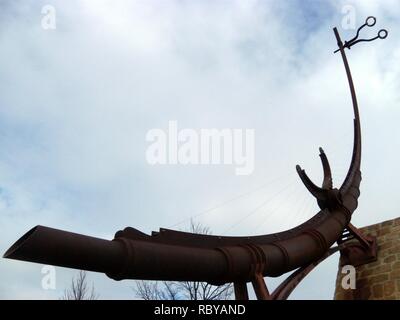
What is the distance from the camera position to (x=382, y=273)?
8562mm

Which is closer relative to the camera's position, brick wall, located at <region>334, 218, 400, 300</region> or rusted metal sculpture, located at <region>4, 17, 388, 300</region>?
rusted metal sculpture, located at <region>4, 17, 388, 300</region>

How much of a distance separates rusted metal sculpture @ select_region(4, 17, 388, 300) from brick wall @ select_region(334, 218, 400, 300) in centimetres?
18

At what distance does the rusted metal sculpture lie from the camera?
169 inches

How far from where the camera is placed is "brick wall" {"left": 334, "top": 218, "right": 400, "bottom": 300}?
8320 mm

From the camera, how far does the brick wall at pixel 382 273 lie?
328 inches

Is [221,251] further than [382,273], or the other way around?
[382,273]

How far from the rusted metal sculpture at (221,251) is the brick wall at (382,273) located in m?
0.18

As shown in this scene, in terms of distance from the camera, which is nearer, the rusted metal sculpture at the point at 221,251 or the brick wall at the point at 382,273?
the rusted metal sculpture at the point at 221,251

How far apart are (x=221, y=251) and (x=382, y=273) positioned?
4.16m

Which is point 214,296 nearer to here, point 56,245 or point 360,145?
point 360,145

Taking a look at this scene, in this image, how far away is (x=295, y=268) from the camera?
6840 millimetres

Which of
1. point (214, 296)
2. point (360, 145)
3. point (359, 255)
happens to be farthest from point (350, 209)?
point (214, 296)
